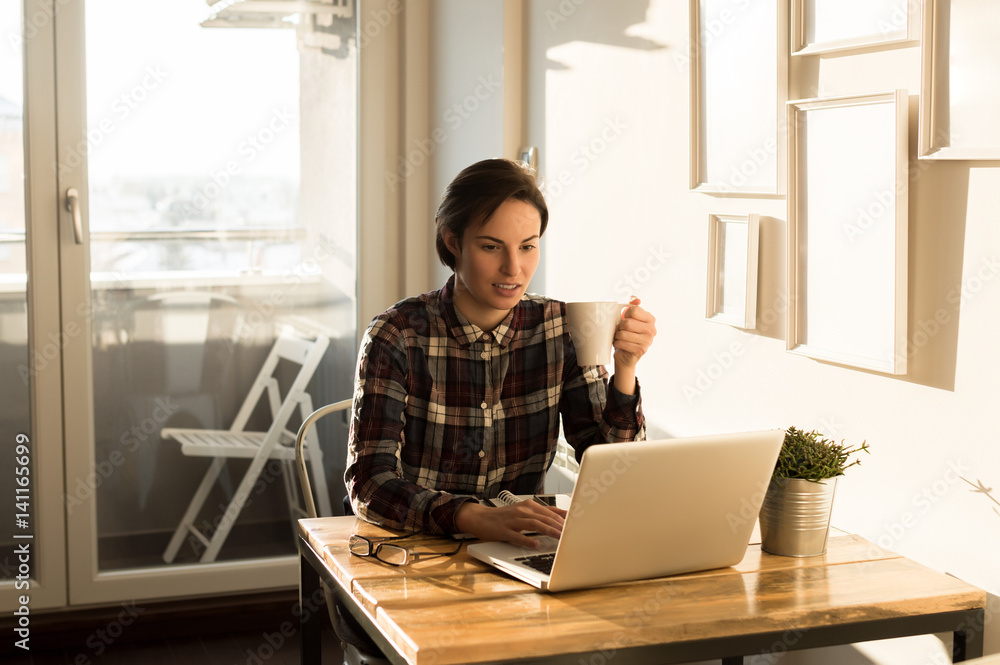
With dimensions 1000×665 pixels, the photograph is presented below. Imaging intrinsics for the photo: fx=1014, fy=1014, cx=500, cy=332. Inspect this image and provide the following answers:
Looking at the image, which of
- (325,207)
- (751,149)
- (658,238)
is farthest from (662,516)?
(325,207)

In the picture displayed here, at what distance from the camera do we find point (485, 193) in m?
1.77

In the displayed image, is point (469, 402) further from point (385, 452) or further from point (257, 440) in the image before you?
point (257, 440)

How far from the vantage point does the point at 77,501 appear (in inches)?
124

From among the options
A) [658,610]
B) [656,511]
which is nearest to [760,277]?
[656,511]

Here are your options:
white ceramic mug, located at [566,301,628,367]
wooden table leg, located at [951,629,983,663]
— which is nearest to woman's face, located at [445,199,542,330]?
white ceramic mug, located at [566,301,628,367]

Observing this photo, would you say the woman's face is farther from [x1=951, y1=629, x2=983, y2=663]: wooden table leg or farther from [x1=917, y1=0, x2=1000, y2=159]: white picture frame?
[x1=951, y1=629, x2=983, y2=663]: wooden table leg

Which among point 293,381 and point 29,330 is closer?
point 29,330

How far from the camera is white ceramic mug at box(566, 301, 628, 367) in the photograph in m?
1.61

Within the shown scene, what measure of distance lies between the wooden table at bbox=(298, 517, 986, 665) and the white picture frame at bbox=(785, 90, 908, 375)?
33cm

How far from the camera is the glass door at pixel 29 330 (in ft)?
9.91

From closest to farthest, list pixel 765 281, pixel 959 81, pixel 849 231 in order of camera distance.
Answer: pixel 959 81
pixel 849 231
pixel 765 281

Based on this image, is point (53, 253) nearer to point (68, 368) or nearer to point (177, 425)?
point (68, 368)

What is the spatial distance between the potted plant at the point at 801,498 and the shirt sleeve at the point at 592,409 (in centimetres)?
35

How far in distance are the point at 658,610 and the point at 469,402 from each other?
65cm
